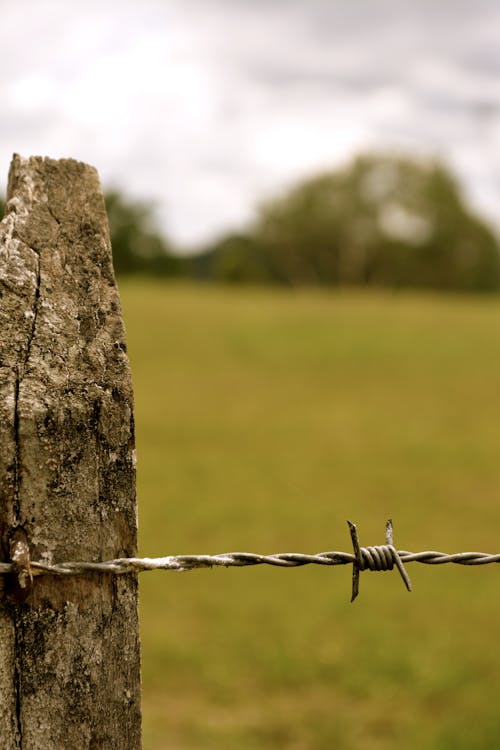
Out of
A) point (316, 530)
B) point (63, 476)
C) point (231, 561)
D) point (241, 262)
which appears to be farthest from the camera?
point (241, 262)

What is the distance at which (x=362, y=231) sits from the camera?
172ft

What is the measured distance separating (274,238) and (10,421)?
53.9m

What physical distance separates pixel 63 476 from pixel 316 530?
8971 mm

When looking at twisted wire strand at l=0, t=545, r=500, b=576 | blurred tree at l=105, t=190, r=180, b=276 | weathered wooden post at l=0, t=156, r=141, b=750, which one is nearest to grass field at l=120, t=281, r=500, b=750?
twisted wire strand at l=0, t=545, r=500, b=576

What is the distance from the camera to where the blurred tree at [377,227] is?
171 ft

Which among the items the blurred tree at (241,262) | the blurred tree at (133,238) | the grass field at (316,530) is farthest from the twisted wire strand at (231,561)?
the blurred tree at (241,262)

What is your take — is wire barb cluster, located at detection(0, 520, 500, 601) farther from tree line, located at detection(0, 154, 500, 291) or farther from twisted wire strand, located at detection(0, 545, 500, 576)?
tree line, located at detection(0, 154, 500, 291)

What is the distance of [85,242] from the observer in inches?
55.6

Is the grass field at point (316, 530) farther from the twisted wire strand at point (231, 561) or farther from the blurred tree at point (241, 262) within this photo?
the blurred tree at point (241, 262)

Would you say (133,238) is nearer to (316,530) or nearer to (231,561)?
(316,530)

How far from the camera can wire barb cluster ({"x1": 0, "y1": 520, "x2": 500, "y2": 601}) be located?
1330mm

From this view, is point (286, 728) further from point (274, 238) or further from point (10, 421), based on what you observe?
point (274, 238)

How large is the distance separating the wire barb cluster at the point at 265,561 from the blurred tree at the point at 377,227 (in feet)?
169

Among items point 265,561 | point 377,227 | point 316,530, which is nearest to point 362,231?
point 377,227
